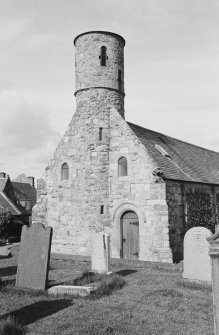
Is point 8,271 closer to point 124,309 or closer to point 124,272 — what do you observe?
point 124,272

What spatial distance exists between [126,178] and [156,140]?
15.8ft

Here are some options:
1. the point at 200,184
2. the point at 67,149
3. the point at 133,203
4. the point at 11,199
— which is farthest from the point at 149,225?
the point at 11,199

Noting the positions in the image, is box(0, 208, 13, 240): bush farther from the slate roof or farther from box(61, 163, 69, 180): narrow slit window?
the slate roof

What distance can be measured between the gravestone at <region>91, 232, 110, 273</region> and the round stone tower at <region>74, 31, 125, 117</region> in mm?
8434

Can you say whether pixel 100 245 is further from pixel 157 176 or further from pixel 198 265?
pixel 157 176

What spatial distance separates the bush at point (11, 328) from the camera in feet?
19.7

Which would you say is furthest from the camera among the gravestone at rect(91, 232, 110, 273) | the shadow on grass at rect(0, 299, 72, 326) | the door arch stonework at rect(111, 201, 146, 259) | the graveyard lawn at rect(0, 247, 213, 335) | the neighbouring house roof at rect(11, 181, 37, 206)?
the neighbouring house roof at rect(11, 181, 37, 206)

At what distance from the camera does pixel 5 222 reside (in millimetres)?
27094

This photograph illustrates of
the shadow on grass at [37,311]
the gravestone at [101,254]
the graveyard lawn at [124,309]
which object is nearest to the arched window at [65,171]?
the gravestone at [101,254]

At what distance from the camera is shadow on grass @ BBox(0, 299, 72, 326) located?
6.92m

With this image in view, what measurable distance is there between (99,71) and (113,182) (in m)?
6.50

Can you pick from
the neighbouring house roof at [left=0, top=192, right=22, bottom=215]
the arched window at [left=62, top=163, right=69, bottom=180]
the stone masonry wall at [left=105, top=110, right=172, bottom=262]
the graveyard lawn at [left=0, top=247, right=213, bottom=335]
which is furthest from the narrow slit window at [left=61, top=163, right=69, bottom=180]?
the neighbouring house roof at [left=0, top=192, right=22, bottom=215]

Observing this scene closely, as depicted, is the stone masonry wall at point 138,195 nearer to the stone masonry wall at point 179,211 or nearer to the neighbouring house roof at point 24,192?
the stone masonry wall at point 179,211

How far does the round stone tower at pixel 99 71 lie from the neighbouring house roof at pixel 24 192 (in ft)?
96.9
